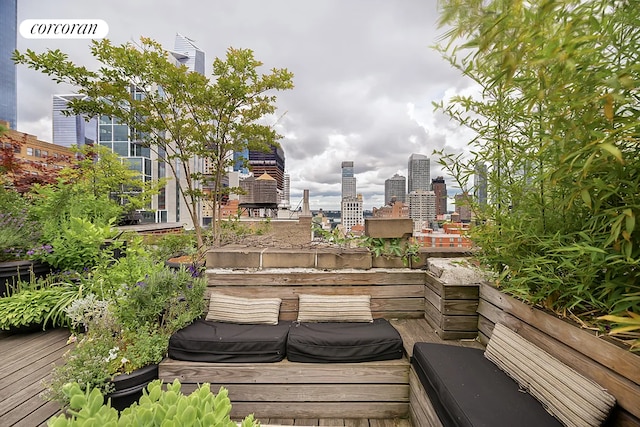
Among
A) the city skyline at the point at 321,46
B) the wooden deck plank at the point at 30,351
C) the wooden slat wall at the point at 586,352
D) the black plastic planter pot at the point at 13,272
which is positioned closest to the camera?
the wooden slat wall at the point at 586,352

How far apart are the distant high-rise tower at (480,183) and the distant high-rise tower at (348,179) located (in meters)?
4.54

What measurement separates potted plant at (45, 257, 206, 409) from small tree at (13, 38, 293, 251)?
2638 mm

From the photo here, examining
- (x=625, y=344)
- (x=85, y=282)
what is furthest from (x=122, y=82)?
(x=625, y=344)

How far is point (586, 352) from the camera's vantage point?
1.05 metres

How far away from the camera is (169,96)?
163 inches

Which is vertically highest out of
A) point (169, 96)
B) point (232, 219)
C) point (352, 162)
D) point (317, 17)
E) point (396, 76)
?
point (317, 17)

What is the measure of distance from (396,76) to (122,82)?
13.5 feet

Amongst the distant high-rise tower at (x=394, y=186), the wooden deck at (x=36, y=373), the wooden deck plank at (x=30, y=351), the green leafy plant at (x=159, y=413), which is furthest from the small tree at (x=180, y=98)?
the green leafy plant at (x=159, y=413)

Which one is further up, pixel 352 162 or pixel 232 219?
pixel 352 162

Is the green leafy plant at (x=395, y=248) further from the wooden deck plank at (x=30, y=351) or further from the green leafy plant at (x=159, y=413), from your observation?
the wooden deck plank at (x=30, y=351)

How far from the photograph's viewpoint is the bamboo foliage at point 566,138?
732 mm

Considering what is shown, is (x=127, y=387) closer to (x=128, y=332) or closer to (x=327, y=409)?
(x=128, y=332)

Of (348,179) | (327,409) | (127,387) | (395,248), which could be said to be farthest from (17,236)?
(348,179)

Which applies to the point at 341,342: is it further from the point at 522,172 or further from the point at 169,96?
the point at 169,96
